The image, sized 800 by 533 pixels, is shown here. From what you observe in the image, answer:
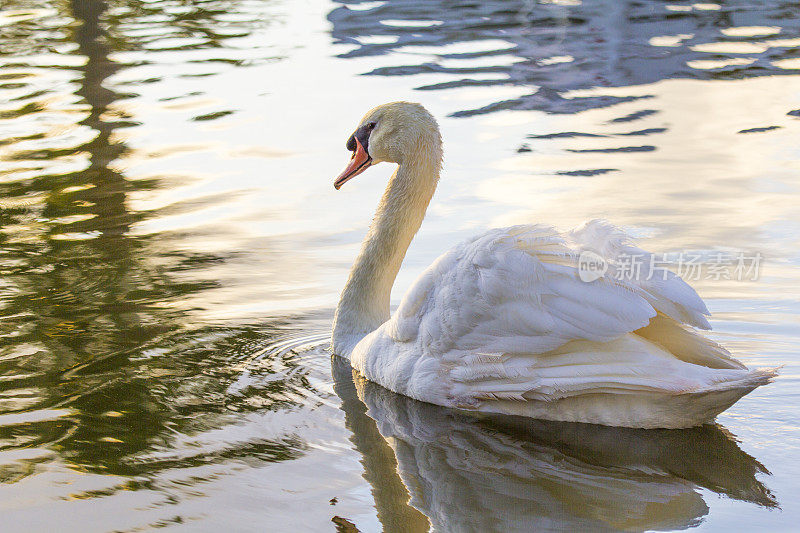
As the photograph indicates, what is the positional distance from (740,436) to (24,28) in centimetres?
1588

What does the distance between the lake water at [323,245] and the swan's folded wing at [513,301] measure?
0.47m

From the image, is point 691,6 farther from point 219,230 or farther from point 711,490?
point 711,490

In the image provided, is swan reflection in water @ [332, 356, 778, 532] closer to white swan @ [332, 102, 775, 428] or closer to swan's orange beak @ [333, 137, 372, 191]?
white swan @ [332, 102, 775, 428]

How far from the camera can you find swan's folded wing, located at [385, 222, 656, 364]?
16.4ft

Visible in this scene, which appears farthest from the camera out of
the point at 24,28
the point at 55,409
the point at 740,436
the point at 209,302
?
the point at 24,28

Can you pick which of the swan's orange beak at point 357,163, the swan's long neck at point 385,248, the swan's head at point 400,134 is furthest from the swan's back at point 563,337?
the swan's orange beak at point 357,163

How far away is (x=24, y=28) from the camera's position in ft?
60.0

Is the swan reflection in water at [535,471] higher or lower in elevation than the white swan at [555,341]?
lower

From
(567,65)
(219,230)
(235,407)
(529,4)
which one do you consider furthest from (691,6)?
(235,407)

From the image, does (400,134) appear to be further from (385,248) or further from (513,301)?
(513,301)

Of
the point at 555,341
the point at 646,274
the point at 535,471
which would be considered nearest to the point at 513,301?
the point at 555,341

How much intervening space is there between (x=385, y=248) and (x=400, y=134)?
68 cm

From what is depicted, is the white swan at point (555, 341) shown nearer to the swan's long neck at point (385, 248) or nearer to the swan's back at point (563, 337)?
the swan's back at point (563, 337)

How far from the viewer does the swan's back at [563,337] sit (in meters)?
4.94
